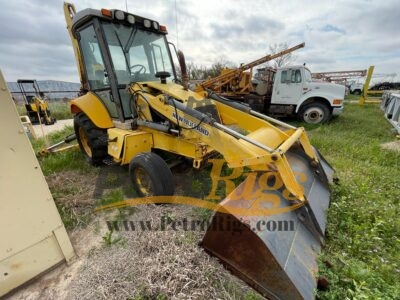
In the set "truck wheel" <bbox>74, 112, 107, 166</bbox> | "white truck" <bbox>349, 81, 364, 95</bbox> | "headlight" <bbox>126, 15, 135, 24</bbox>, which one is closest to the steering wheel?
"headlight" <bbox>126, 15, 135, 24</bbox>

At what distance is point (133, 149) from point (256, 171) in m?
1.82

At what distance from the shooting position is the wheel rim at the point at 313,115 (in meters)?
8.67

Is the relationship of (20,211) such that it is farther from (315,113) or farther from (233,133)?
(315,113)

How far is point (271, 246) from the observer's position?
1652 mm

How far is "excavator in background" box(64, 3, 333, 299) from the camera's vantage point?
174cm

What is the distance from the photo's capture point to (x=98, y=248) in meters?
2.34

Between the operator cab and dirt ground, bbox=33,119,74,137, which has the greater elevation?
the operator cab

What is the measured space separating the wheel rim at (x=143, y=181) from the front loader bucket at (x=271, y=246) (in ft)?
4.22

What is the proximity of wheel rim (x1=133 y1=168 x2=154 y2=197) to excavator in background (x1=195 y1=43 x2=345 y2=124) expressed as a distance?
21.2ft

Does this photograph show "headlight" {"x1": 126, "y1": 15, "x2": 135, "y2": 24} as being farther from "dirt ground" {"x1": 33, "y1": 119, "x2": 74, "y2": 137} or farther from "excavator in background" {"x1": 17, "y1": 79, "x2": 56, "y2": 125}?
"excavator in background" {"x1": 17, "y1": 79, "x2": 56, "y2": 125}

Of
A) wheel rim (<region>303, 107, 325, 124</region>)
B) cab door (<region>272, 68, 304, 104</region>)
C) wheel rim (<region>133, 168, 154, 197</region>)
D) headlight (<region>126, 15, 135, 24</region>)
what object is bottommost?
wheel rim (<region>303, 107, 325, 124</region>)

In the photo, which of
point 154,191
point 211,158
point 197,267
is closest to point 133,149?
point 154,191

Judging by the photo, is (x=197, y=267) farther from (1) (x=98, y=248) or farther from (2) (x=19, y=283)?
(2) (x=19, y=283)

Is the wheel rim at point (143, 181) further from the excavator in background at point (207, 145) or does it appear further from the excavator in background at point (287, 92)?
the excavator in background at point (287, 92)
